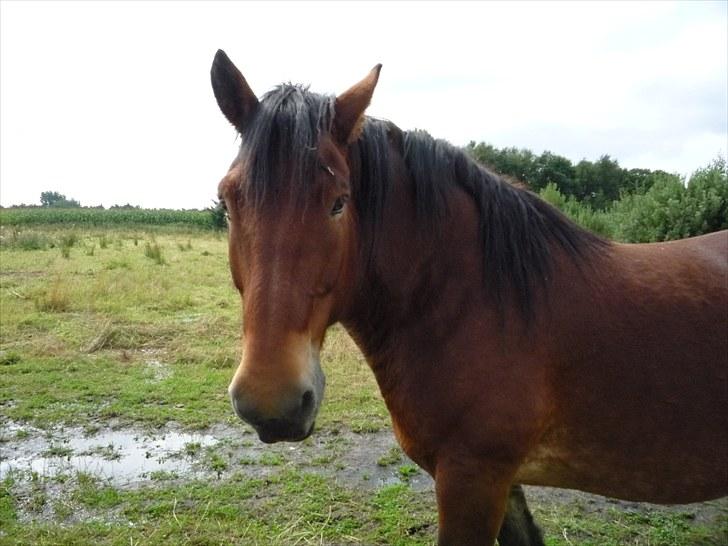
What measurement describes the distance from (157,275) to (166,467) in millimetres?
9954

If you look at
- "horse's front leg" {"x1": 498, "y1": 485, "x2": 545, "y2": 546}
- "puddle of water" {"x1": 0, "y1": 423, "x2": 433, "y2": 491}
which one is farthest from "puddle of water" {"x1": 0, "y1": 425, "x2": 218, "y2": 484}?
"horse's front leg" {"x1": 498, "y1": 485, "x2": 545, "y2": 546}

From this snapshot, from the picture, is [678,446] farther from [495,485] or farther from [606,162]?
[606,162]

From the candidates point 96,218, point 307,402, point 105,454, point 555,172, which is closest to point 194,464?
point 105,454

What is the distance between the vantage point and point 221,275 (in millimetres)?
15180

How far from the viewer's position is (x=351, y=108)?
2184mm

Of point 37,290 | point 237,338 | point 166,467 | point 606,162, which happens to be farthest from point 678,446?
point 606,162

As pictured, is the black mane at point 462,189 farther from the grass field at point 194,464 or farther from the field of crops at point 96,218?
the field of crops at point 96,218

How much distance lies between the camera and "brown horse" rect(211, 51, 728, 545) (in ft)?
6.78

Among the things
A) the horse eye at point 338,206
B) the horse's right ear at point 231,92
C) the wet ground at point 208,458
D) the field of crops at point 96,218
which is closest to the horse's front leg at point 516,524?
the wet ground at point 208,458

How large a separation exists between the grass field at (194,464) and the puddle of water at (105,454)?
0.06 feet

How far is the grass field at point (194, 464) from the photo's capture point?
3725 millimetres

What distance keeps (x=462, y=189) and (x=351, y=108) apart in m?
0.73

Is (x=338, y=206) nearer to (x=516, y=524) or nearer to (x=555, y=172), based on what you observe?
(x=516, y=524)

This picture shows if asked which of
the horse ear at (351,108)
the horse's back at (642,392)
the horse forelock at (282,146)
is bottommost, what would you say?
the horse's back at (642,392)
